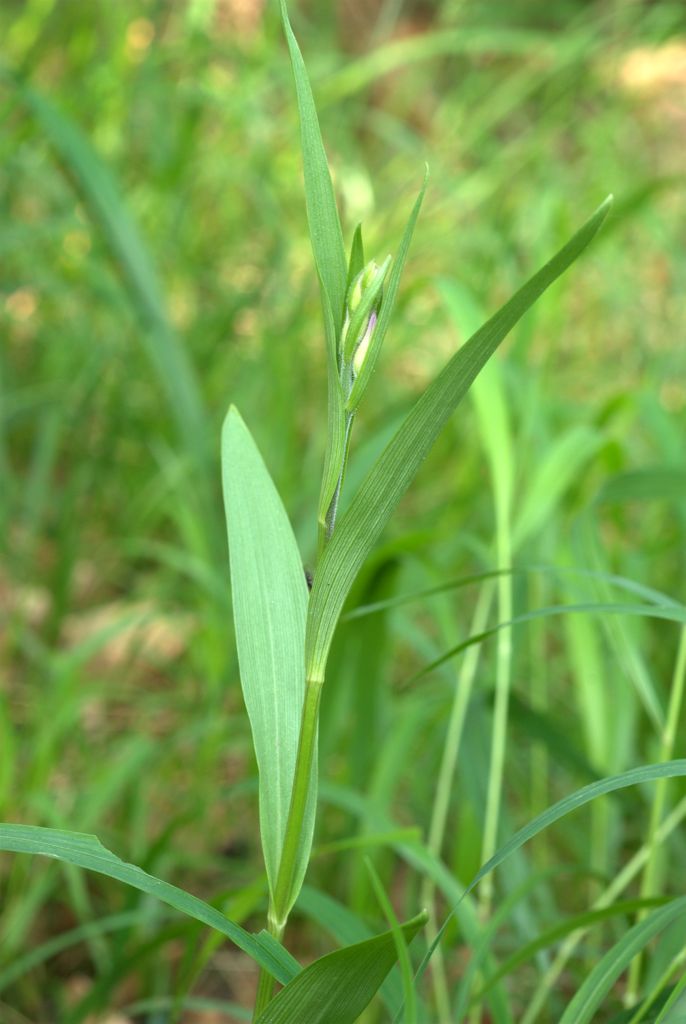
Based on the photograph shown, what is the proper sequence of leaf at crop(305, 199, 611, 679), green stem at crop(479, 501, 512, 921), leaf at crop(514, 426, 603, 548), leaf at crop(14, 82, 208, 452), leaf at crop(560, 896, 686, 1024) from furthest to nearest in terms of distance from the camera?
leaf at crop(14, 82, 208, 452) < leaf at crop(514, 426, 603, 548) < green stem at crop(479, 501, 512, 921) < leaf at crop(560, 896, 686, 1024) < leaf at crop(305, 199, 611, 679)

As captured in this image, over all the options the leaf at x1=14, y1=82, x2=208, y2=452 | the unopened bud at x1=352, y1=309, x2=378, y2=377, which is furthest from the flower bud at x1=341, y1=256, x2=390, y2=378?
the leaf at x1=14, y1=82, x2=208, y2=452

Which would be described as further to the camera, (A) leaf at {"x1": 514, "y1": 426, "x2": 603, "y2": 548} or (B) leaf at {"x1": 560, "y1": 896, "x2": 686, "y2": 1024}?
(A) leaf at {"x1": 514, "y1": 426, "x2": 603, "y2": 548}

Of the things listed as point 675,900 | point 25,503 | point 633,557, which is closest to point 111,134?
point 25,503

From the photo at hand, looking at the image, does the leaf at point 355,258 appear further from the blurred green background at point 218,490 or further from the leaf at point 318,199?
the blurred green background at point 218,490

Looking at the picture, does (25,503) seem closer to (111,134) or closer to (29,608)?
(29,608)

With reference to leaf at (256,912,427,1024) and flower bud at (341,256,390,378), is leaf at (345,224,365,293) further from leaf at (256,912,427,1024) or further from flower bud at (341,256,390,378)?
leaf at (256,912,427,1024)

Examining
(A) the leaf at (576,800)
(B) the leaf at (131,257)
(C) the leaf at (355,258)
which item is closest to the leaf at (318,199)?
(C) the leaf at (355,258)
